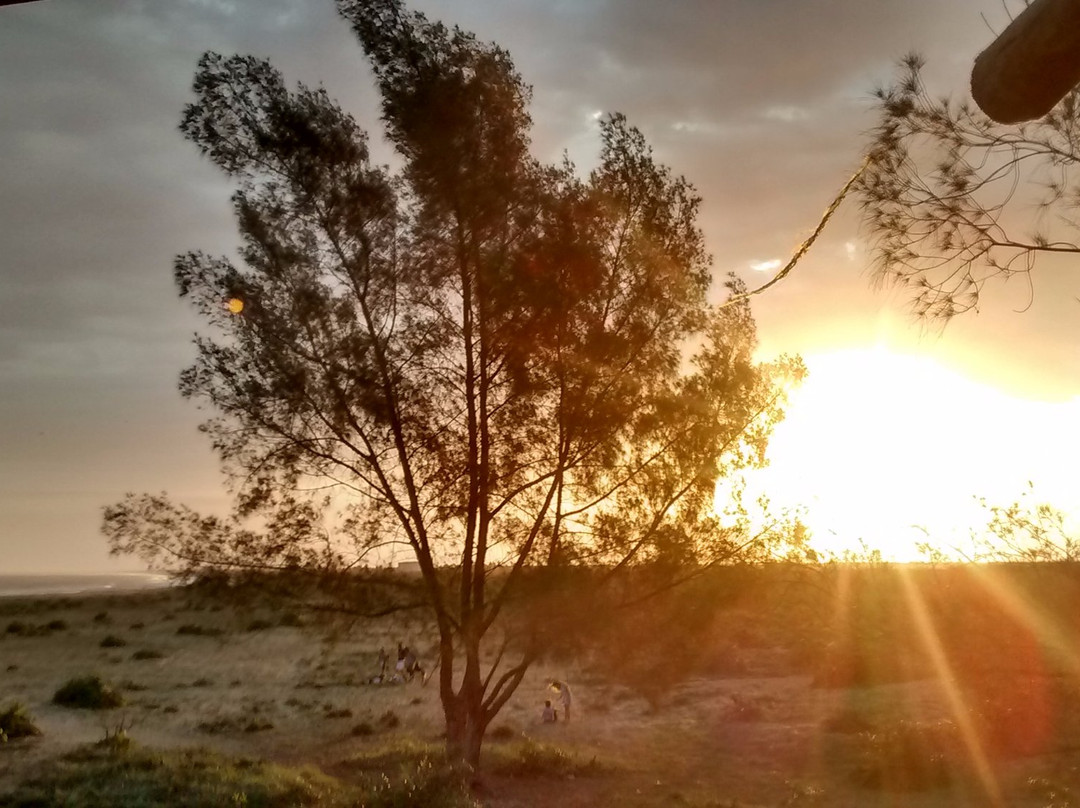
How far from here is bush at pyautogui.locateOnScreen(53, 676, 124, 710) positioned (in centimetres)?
2642

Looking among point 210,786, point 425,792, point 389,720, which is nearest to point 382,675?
point 389,720

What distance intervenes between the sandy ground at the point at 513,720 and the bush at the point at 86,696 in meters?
0.56

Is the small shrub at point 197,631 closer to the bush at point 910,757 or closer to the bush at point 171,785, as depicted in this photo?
the bush at point 171,785

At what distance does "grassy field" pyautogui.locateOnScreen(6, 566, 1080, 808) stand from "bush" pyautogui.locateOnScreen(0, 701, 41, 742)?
248 millimetres

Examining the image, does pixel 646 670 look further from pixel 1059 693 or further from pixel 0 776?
pixel 0 776

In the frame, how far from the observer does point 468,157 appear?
44.5ft

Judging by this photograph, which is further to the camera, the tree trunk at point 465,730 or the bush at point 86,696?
the bush at point 86,696

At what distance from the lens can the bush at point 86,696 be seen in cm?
2642

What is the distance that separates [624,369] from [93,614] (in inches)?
2536

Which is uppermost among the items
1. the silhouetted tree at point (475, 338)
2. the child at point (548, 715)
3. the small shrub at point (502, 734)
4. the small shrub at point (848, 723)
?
the silhouetted tree at point (475, 338)

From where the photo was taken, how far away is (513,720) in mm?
27688

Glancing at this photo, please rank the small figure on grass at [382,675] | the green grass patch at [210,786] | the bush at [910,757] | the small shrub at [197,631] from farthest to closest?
the small shrub at [197,631], the small figure on grass at [382,675], the bush at [910,757], the green grass patch at [210,786]

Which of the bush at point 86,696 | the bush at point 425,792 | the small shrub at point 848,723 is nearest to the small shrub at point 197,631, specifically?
the bush at point 86,696

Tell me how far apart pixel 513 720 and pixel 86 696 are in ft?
39.6
